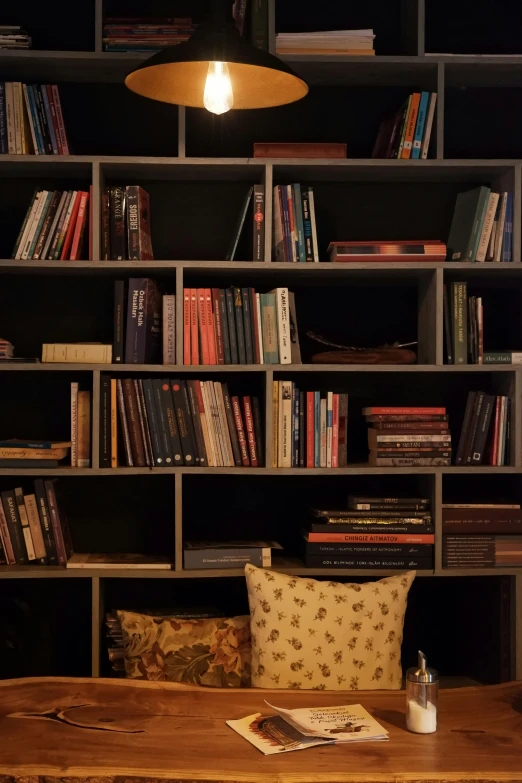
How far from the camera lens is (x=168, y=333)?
288 cm

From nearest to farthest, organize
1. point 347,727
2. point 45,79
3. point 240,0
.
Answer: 1. point 347,727
2. point 240,0
3. point 45,79

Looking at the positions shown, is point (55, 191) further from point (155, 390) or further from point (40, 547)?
point (40, 547)

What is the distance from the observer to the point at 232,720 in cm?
187

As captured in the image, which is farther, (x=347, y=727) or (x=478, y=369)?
(x=478, y=369)

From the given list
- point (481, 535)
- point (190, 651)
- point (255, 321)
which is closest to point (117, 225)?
point (255, 321)

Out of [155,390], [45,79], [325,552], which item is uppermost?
[45,79]

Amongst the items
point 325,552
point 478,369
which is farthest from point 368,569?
point 478,369

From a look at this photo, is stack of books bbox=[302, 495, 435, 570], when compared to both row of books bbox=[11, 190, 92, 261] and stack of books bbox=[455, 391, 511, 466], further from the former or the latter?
row of books bbox=[11, 190, 92, 261]

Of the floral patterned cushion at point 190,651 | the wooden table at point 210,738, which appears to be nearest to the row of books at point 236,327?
the floral patterned cushion at point 190,651

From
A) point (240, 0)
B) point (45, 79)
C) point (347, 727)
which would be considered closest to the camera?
point (347, 727)

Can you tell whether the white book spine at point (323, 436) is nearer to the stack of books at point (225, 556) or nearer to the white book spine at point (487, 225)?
the stack of books at point (225, 556)

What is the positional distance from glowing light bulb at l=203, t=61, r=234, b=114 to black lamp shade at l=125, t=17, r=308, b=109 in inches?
1.2

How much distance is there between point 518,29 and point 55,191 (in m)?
1.73

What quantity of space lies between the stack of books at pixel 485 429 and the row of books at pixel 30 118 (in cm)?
155
